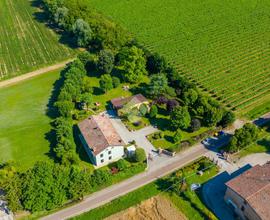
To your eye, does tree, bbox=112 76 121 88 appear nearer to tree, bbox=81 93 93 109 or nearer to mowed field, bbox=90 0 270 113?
tree, bbox=81 93 93 109

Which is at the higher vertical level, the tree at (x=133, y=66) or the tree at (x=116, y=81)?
the tree at (x=133, y=66)

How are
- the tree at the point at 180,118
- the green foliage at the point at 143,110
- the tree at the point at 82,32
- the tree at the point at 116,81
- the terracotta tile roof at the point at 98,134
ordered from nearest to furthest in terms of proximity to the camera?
the terracotta tile roof at the point at 98,134 → the tree at the point at 180,118 → the green foliage at the point at 143,110 → the tree at the point at 116,81 → the tree at the point at 82,32

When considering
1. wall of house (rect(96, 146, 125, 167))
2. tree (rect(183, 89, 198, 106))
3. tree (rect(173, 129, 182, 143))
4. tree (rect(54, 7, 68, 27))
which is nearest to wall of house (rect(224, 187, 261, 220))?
tree (rect(173, 129, 182, 143))

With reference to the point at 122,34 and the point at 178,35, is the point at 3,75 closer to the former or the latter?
the point at 122,34

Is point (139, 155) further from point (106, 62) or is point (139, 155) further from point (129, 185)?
point (106, 62)

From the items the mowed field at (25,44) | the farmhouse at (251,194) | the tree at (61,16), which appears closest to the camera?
the farmhouse at (251,194)

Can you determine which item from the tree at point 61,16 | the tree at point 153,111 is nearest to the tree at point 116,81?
the tree at point 153,111

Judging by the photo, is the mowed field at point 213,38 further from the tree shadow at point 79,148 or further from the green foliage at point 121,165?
the tree shadow at point 79,148

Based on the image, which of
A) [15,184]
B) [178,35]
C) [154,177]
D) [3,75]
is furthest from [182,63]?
[15,184]
